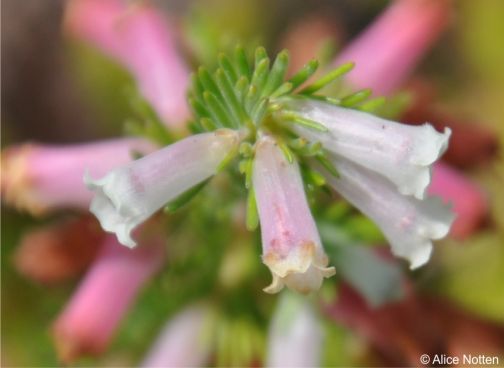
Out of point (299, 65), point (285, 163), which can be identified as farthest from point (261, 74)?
point (299, 65)

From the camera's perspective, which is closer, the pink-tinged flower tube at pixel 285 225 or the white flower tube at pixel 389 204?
the pink-tinged flower tube at pixel 285 225

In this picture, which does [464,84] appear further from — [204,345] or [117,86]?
[204,345]

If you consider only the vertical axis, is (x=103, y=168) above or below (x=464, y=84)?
above

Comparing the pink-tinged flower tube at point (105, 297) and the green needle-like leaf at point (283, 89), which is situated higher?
the green needle-like leaf at point (283, 89)

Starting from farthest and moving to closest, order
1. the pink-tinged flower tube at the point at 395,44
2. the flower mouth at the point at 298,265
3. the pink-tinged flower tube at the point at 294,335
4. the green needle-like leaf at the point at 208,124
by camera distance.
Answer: the pink-tinged flower tube at the point at 395,44
the pink-tinged flower tube at the point at 294,335
the green needle-like leaf at the point at 208,124
the flower mouth at the point at 298,265

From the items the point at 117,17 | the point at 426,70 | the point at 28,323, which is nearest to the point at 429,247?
the point at 117,17

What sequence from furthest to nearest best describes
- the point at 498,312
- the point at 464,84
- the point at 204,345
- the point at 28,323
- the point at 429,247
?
the point at 464,84, the point at 28,323, the point at 498,312, the point at 204,345, the point at 429,247

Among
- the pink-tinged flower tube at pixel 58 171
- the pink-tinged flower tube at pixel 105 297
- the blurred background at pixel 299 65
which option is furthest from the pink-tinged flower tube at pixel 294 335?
the pink-tinged flower tube at pixel 58 171

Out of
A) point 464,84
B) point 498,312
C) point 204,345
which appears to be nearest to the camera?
point 204,345

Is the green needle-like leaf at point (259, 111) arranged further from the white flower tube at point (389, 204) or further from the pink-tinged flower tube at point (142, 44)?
the pink-tinged flower tube at point (142, 44)
